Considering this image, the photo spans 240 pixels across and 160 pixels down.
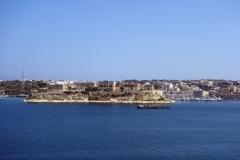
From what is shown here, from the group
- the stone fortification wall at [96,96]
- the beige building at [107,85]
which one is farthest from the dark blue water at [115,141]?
the beige building at [107,85]

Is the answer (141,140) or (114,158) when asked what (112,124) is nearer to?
(141,140)

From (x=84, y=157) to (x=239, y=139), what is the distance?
669 centimetres

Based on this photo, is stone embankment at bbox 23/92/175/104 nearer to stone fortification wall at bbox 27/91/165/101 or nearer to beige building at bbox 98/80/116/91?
stone fortification wall at bbox 27/91/165/101

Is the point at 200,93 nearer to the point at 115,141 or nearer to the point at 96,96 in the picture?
the point at 96,96

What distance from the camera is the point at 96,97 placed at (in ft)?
134

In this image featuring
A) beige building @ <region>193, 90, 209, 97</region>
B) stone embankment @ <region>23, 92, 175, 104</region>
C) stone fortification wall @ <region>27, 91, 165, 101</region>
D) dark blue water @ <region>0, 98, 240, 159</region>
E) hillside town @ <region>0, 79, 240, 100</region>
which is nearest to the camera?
dark blue water @ <region>0, 98, 240, 159</region>

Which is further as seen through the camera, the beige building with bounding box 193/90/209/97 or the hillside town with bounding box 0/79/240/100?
the beige building with bounding box 193/90/209/97

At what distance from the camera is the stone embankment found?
40.5 metres

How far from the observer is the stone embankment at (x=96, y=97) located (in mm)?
40531

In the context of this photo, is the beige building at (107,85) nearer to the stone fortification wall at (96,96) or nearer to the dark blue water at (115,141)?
the stone fortification wall at (96,96)

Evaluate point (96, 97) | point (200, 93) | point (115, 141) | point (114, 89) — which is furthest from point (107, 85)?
point (115, 141)

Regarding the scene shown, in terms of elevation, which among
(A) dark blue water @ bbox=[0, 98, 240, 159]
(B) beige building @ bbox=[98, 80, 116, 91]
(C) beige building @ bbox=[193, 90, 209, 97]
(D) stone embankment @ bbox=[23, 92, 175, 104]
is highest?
(B) beige building @ bbox=[98, 80, 116, 91]

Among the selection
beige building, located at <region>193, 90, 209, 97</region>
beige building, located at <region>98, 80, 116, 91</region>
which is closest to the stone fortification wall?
beige building, located at <region>98, 80, 116, 91</region>

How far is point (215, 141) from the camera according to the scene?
47.1 feet
